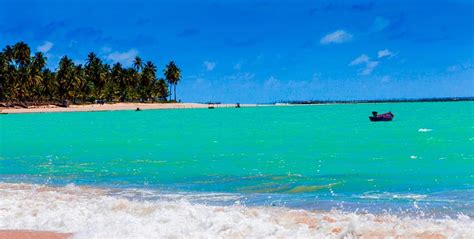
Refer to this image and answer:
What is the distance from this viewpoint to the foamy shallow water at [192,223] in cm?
777

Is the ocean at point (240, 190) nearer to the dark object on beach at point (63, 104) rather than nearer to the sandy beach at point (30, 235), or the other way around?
the sandy beach at point (30, 235)

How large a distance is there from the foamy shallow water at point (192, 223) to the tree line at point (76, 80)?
101 meters

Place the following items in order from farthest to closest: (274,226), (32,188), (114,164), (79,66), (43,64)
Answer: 1. (79,66)
2. (43,64)
3. (114,164)
4. (32,188)
5. (274,226)

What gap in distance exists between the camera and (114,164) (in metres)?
22.8

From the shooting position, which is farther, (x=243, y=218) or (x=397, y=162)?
(x=397, y=162)

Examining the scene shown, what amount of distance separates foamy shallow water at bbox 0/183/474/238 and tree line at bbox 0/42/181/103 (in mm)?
101169

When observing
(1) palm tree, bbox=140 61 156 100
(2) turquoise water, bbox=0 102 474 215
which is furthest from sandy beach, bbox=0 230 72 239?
(1) palm tree, bbox=140 61 156 100

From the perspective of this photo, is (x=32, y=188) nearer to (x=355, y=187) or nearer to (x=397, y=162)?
(x=355, y=187)

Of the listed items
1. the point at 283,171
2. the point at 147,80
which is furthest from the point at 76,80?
the point at 283,171

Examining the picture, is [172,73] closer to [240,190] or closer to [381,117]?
[381,117]

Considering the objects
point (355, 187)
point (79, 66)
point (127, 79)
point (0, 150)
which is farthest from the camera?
point (127, 79)

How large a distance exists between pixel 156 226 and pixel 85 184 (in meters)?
8.68

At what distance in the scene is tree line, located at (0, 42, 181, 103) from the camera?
108812 millimetres

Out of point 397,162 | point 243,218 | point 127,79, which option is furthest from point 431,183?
point 127,79
